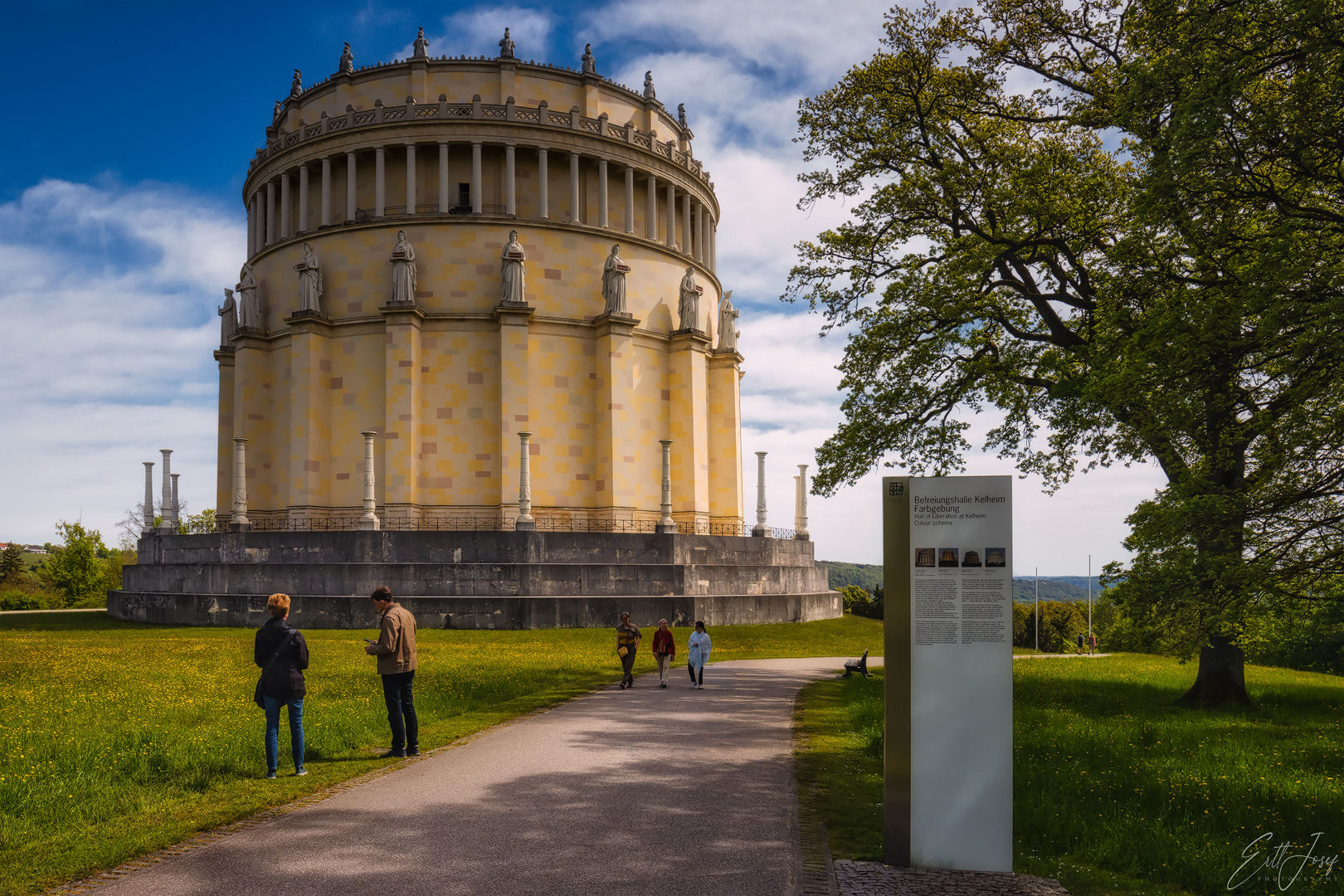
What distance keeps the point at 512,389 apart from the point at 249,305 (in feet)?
55.0

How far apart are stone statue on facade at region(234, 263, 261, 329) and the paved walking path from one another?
142ft

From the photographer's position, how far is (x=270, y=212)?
2064 inches

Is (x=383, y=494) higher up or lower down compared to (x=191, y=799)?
higher up

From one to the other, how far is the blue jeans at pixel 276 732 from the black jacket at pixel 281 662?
10 centimetres

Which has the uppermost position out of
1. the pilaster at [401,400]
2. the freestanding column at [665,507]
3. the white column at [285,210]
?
the white column at [285,210]

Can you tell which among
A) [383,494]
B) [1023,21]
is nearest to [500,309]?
[383,494]

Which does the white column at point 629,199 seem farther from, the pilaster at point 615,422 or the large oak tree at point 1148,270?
the large oak tree at point 1148,270

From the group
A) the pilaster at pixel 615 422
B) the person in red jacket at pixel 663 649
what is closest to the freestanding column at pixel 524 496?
the pilaster at pixel 615 422

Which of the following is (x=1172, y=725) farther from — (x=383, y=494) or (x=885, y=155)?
(x=383, y=494)

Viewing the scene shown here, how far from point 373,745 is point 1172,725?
12077 millimetres

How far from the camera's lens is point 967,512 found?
25.1ft

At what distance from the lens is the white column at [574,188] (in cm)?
4806

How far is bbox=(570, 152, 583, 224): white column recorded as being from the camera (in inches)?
1892

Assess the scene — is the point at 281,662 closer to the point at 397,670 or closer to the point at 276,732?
the point at 276,732
